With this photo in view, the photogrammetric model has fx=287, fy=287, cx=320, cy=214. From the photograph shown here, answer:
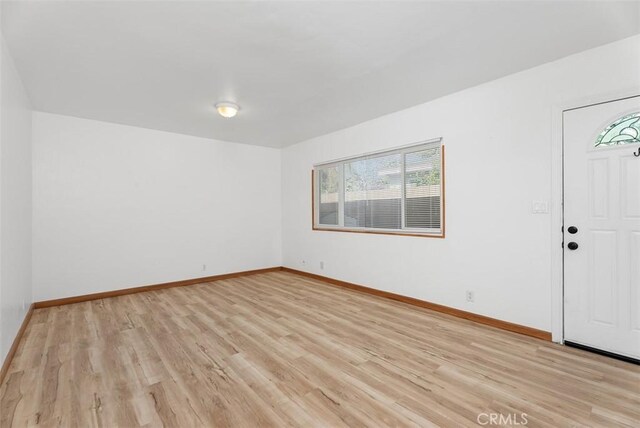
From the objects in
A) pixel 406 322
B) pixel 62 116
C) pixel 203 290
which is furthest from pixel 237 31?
pixel 203 290

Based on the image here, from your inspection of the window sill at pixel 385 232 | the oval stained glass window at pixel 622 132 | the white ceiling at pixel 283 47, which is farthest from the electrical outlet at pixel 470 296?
the white ceiling at pixel 283 47

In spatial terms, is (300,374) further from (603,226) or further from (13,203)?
(13,203)

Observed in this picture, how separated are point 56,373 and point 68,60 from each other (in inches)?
104

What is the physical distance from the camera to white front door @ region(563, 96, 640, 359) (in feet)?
7.56

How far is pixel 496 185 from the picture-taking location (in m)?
3.02

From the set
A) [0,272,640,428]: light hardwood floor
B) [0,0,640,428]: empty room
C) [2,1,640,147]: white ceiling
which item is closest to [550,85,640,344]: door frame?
[0,0,640,428]: empty room

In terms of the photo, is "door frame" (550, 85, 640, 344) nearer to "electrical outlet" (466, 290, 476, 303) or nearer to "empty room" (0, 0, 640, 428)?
"empty room" (0, 0, 640, 428)

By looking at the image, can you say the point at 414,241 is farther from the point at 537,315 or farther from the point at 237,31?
the point at 237,31

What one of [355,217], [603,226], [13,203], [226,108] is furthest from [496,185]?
[13,203]

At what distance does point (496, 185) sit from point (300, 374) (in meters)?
2.65

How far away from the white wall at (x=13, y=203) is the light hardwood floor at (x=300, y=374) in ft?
1.32

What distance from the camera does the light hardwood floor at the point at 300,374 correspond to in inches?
68.1

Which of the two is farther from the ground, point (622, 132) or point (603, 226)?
point (622, 132)

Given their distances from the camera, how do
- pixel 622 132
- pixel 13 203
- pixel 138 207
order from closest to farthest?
pixel 622 132
pixel 13 203
pixel 138 207
